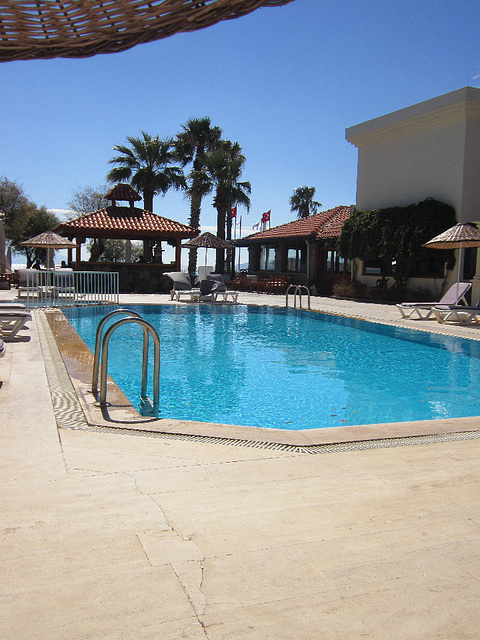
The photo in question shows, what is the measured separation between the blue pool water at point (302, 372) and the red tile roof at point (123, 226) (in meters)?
10.7

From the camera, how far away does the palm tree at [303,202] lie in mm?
67562

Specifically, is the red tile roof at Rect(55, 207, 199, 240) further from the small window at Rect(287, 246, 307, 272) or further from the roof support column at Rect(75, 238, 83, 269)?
the small window at Rect(287, 246, 307, 272)

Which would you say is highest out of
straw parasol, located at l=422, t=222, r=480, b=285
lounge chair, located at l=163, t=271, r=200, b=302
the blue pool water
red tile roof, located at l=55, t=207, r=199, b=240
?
red tile roof, located at l=55, t=207, r=199, b=240

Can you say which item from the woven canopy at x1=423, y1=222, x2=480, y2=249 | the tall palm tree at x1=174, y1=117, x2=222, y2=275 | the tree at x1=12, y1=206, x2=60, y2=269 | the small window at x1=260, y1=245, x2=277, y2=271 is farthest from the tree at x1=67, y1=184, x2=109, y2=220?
the woven canopy at x1=423, y1=222, x2=480, y2=249

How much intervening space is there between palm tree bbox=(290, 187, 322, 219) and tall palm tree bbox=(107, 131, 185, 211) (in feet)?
122

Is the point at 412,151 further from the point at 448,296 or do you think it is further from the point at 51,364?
the point at 51,364

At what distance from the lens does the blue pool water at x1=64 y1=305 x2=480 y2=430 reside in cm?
680

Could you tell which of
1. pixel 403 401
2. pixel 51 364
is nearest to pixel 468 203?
pixel 403 401

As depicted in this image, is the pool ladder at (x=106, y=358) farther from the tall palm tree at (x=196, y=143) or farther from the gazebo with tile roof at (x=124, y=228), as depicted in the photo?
the tall palm tree at (x=196, y=143)

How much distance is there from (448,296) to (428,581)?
551 inches

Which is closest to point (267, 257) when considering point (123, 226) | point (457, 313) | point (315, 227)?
point (315, 227)

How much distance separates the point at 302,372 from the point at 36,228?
35.0 m

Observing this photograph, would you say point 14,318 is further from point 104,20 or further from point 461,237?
point 461,237

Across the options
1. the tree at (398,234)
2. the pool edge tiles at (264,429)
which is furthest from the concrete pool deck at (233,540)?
the tree at (398,234)
